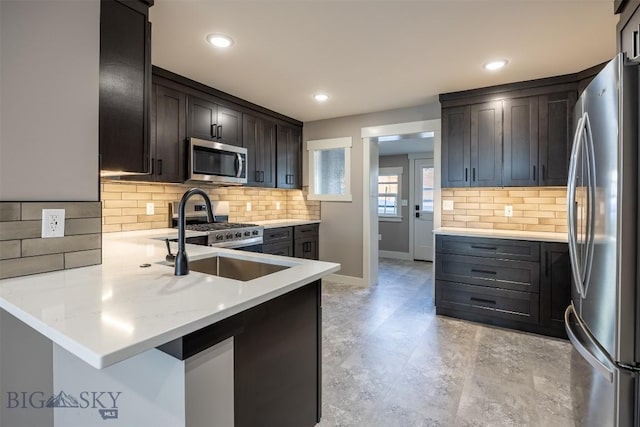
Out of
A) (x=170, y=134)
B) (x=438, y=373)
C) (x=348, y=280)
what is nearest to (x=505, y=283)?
(x=438, y=373)

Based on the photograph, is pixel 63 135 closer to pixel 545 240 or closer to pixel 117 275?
pixel 117 275

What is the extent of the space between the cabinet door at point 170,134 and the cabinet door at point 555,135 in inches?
134

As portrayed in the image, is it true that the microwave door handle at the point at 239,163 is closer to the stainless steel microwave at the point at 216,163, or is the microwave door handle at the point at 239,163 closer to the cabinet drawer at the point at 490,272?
the stainless steel microwave at the point at 216,163

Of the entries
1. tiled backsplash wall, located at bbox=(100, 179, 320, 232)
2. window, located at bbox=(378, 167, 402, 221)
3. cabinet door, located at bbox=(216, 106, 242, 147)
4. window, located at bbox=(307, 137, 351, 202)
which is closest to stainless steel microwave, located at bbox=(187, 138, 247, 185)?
cabinet door, located at bbox=(216, 106, 242, 147)

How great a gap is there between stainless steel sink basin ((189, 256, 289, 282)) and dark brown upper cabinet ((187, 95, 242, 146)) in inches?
70.4

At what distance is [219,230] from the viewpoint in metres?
3.09

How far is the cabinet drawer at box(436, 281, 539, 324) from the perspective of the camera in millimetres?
2856

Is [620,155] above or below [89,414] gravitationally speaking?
above

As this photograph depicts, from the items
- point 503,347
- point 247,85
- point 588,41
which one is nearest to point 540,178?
point 588,41

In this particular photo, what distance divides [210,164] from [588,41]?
3272 millimetres

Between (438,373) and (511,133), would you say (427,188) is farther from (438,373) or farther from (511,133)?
(438,373)

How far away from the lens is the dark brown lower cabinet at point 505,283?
2.73 meters

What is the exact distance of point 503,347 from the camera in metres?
2.60

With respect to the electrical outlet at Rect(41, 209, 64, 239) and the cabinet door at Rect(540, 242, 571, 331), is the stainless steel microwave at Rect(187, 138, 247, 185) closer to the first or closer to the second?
the electrical outlet at Rect(41, 209, 64, 239)
